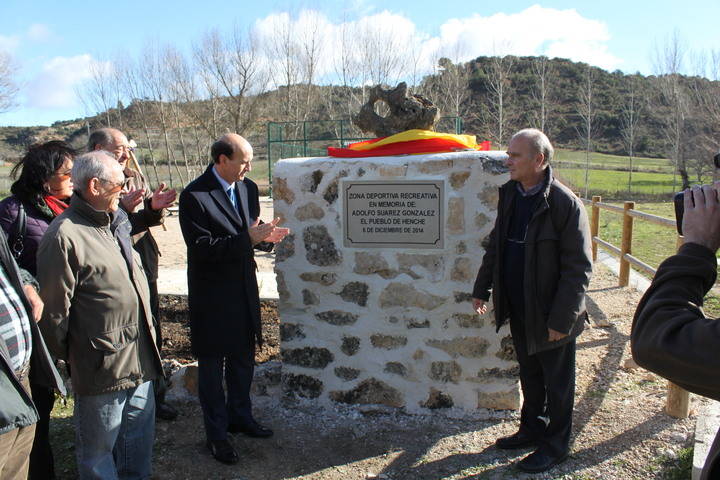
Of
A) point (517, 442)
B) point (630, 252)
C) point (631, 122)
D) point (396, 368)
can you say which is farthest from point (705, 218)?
point (631, 122)

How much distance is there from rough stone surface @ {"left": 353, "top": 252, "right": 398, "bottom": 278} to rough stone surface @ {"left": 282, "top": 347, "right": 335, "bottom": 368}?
636 mm

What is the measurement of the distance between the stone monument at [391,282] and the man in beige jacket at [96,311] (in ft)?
4.41

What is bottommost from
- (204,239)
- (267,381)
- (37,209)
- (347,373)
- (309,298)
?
(267,381)

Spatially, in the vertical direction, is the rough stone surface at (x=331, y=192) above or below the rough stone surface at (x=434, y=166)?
below

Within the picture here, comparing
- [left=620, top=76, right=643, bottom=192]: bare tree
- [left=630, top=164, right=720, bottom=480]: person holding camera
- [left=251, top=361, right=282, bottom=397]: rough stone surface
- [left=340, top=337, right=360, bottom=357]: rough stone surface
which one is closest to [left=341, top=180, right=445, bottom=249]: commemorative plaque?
[left=340, top=337, right=360, bottom=357]: rough stone surface

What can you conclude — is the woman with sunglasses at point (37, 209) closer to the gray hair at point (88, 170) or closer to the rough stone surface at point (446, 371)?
the gray hair at point (88, 170)

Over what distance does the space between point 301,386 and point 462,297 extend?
1.31 m

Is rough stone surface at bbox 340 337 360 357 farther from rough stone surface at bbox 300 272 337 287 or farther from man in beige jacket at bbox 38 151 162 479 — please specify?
man in beige jacket at bbox 38 151 162 479

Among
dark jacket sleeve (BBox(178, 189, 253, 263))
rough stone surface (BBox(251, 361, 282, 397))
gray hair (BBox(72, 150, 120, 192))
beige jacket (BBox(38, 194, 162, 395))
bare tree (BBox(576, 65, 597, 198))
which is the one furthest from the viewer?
bare tree (BBox(576, 65, 597, 198))

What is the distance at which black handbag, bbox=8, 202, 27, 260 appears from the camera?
2.72m

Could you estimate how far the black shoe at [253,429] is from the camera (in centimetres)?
343

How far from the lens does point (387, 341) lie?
11.9 ft

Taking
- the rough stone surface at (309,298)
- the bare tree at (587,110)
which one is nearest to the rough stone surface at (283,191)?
the rough stone surface at (309,298)

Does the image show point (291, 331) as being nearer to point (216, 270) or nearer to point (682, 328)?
point (216, 270)
